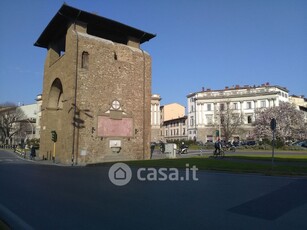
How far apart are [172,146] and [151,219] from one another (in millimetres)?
23489

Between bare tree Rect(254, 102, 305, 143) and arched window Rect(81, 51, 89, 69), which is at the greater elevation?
arched window Rect(81, 51, 89, 69)

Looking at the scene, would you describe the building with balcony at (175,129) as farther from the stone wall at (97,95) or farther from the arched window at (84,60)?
the arched window at (84,60)

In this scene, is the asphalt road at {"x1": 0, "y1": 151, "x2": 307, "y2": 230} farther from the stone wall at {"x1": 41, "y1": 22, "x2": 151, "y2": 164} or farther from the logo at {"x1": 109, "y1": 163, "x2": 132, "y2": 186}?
the stone wall at {"x1": 41, "y1": 22, "x2": 151, "y2": 164}

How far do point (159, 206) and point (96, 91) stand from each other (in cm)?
2183

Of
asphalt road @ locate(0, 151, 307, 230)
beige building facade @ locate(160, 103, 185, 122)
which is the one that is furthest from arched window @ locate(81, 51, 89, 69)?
beige building facade @ locate(160, 103, 185, 122)

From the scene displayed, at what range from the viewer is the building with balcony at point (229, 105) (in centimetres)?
8100

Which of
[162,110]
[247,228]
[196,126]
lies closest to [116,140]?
[247,228]

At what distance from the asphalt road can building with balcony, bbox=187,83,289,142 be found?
67765mm

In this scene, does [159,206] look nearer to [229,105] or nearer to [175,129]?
[229,105]

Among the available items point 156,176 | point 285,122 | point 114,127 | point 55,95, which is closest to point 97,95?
point 114,127

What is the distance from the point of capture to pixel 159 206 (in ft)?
25.9

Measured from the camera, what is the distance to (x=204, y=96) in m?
90.8

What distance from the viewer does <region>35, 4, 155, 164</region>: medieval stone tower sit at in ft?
89.1

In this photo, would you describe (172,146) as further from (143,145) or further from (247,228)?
(247,228)
